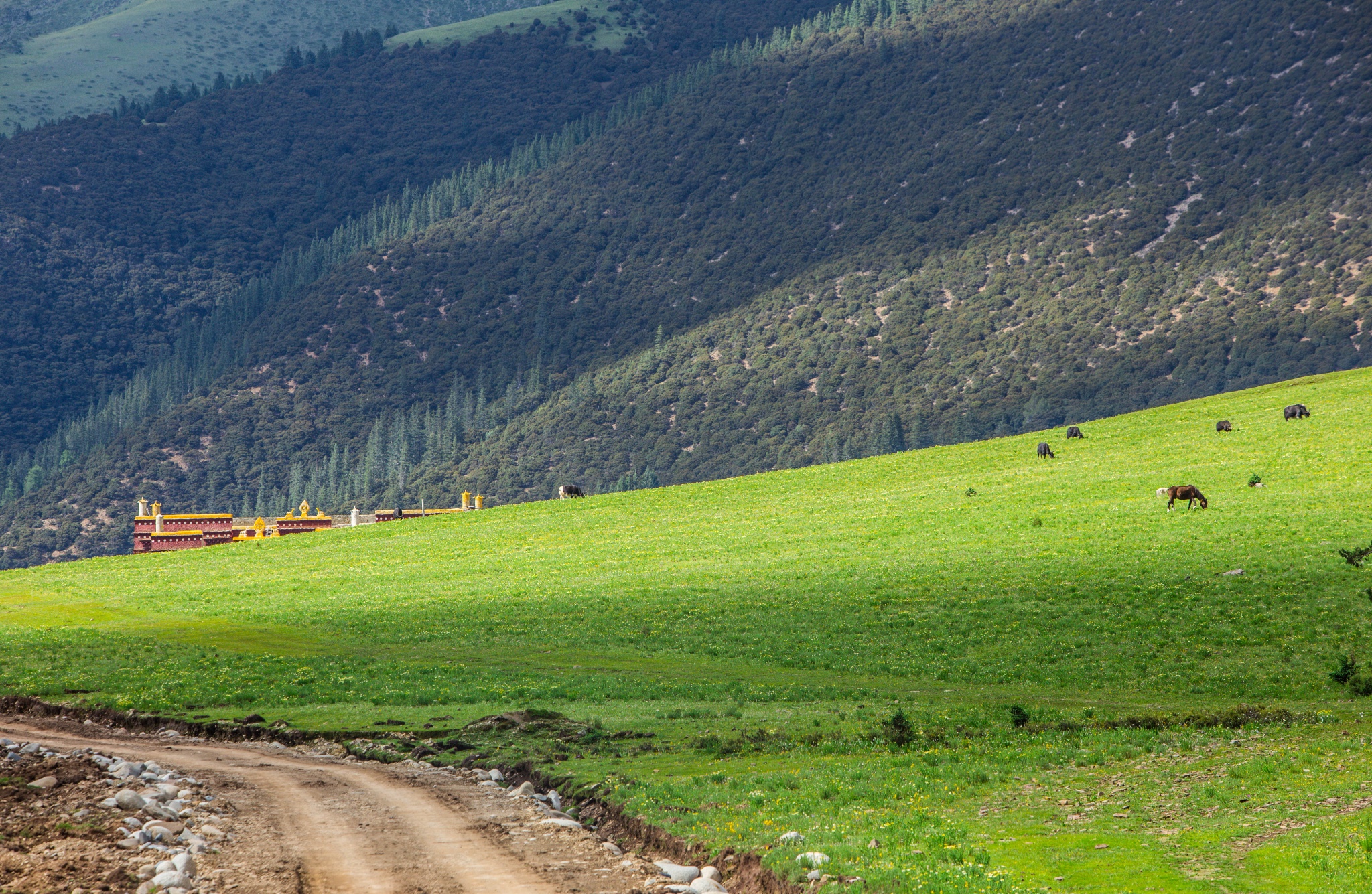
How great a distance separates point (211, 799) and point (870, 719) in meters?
14.7

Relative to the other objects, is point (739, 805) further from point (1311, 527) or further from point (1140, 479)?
point (1140, 479)

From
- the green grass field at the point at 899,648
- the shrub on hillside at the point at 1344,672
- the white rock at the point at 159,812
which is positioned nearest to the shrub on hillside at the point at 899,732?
the green grass field at the point at 899,648

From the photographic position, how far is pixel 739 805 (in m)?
20.1

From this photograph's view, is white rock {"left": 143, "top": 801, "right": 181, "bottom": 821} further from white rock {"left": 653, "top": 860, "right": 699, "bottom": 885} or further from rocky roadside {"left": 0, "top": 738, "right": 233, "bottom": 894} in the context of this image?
white rock {"left": 653, "top": 860, "right": 699, "bottom": 885}

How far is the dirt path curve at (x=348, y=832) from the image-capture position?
1691cm

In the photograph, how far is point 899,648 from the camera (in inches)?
1459

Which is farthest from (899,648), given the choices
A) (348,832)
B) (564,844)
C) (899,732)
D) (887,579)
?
(348,832)

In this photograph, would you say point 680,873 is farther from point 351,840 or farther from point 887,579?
point 887,579

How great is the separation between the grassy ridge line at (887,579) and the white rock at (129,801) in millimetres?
13514

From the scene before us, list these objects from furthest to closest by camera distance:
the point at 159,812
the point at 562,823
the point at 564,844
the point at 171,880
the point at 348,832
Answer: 1. the point at 562,823
2. the point at 159,812
3. the point at 348,832
4. the point at 564,844
5. the point at 171,880

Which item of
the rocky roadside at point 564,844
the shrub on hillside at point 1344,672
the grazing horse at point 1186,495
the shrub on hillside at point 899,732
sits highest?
the grazing horse at point 1186,495

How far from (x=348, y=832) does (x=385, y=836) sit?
0.81m

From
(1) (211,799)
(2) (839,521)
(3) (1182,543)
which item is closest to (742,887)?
(1) (211,799)

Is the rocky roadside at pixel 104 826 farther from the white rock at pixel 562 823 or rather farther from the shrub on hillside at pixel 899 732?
the shrub on hillside at pixel 899 732
